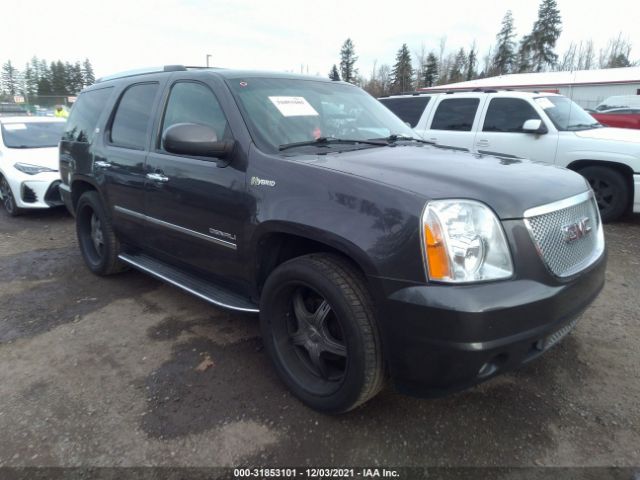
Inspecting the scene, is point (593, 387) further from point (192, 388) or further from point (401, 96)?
point (401, 96)

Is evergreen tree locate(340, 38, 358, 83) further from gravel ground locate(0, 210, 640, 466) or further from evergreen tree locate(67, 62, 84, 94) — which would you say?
gravel ground locate(0, 210, 640, 466)

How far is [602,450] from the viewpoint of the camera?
2.22 metres

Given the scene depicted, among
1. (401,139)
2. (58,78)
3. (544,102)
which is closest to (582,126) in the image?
(544,102)

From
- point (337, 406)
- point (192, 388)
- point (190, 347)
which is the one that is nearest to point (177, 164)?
point (190, 347)

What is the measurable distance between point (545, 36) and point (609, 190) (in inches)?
2430

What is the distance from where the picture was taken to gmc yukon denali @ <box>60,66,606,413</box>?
1.93 meters

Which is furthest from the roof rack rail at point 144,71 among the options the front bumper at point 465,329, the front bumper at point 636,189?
the front bumper at point 636,189

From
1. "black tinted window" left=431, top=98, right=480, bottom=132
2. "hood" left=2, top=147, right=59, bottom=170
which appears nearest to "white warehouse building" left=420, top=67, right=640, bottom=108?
"black tinted window" left=431, top=98, right=480, bottom=132

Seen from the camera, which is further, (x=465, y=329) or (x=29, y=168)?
(x=29, y=168)

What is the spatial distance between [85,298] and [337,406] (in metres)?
2.87

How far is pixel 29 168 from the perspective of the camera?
275 inches

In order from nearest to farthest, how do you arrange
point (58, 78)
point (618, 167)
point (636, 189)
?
point (636, 189)
point (618, 167)
point (58, 78)

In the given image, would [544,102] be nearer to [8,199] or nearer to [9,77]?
[8,199]

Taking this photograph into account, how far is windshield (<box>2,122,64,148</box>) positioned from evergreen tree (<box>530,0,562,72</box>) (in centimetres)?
6234
